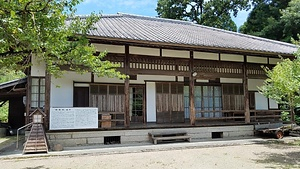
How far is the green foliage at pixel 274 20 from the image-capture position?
22.8m

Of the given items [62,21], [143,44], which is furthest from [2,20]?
[143,44]

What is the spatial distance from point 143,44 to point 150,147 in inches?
156

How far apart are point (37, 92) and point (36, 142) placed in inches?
97.1

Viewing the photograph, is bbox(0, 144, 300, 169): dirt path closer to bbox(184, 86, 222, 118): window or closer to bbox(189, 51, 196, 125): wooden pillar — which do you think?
bbox(189, 51, 196, 125): wooden pillar

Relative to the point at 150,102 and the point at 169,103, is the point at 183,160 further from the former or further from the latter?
the point at 169,103

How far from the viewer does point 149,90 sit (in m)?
12.5

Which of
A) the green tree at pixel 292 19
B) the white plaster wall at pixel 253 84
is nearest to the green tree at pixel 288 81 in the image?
the white plaster wall at pixel 253 84

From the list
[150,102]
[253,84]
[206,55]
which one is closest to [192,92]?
[206,55]

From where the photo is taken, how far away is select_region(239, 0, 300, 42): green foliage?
22797 millimetres

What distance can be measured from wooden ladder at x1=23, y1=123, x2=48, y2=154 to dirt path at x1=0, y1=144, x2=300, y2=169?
67 centimetres

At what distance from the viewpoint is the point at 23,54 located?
192 inches

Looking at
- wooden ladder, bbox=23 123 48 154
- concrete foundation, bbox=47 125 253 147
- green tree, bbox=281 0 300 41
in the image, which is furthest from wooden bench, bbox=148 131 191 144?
green tree, bbox=281 0 300 41

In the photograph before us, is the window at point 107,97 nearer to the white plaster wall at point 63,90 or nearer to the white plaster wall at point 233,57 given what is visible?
the white plaster wall at point 63,90

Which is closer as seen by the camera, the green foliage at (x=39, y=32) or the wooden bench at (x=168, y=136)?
the green foliage at (x=39, y=32)
